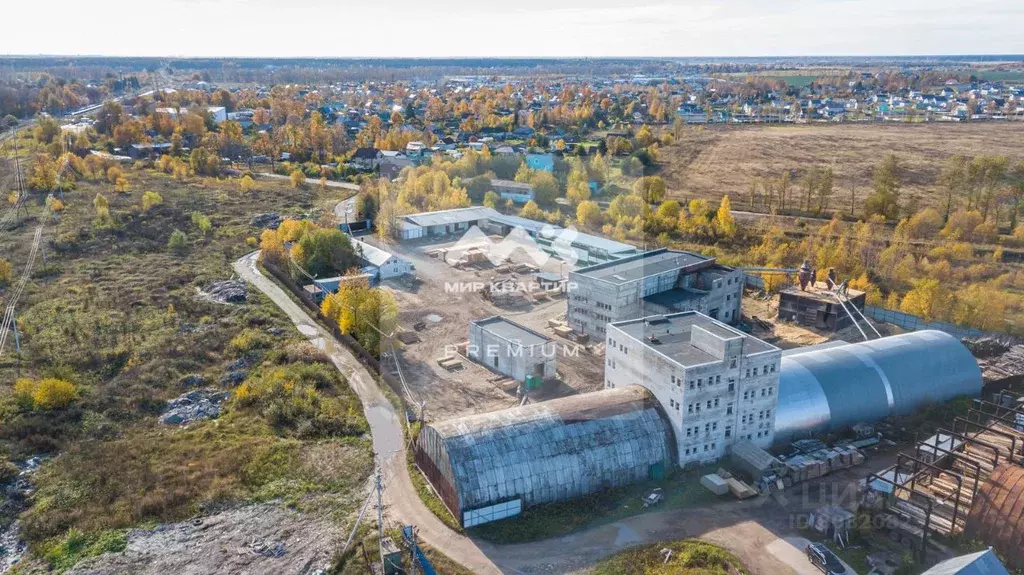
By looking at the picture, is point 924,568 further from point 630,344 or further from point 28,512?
point 28,512

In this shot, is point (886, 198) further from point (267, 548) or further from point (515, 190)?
point (267, 548)

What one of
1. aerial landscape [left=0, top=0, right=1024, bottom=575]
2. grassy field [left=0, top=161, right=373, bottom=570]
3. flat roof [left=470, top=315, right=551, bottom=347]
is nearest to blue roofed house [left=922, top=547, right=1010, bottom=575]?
aerial landscape [left=0, top=0, right=1024, bottom=575]

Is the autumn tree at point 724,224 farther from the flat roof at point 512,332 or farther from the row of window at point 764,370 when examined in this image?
the row of window at point 764,370

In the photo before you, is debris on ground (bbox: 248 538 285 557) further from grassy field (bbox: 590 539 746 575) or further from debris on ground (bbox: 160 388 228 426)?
debris on ground (bbox: 160 388 228 426)

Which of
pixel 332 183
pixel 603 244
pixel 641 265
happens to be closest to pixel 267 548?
pixel 641 265

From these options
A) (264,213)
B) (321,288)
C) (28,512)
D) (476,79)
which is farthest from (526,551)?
(476,79)
